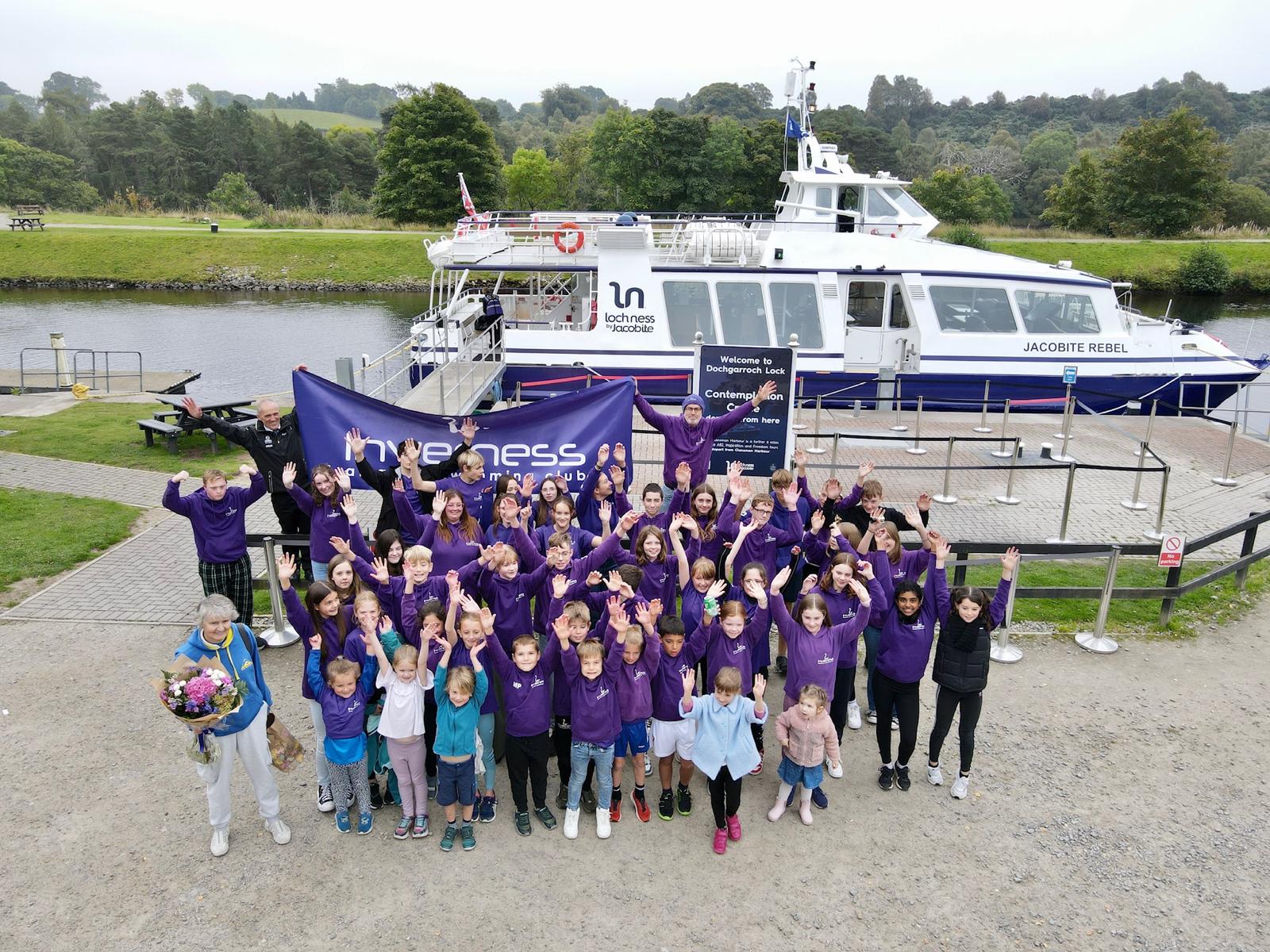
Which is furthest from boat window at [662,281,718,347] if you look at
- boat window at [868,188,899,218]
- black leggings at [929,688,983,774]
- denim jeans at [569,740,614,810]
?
denim jeans at [569,740,614,810]

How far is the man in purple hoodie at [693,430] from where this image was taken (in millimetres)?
8742

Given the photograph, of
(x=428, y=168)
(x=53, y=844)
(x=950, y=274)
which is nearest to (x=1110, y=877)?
(x=53, y=844)

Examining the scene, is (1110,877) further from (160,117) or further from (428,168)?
(160,117)

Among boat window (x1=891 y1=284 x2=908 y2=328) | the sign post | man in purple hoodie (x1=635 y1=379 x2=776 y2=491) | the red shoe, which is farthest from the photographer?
boat window (x1=891 y1=284 x2=908 y2=328)

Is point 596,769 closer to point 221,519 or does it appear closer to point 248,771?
point 248,771

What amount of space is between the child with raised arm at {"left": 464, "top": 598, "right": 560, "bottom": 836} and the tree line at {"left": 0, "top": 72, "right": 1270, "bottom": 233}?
57507mm

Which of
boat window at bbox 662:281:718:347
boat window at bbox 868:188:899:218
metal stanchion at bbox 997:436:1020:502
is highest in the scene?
boat window at bbox 868:188:899:218

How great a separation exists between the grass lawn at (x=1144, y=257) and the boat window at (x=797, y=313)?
129ft

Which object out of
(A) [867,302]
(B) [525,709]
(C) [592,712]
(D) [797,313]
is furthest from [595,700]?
(A) [867,302]

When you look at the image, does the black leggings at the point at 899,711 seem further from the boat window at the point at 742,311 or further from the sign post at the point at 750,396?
the boat window at the point at 742,311

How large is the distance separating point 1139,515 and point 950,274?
6820 millimetres

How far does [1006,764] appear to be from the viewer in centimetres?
654

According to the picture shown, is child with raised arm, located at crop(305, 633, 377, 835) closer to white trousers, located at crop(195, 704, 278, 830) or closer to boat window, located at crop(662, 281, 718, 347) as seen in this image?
white trousers, located at crop(195, 704, 278, 830)

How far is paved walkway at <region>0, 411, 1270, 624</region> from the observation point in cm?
943
